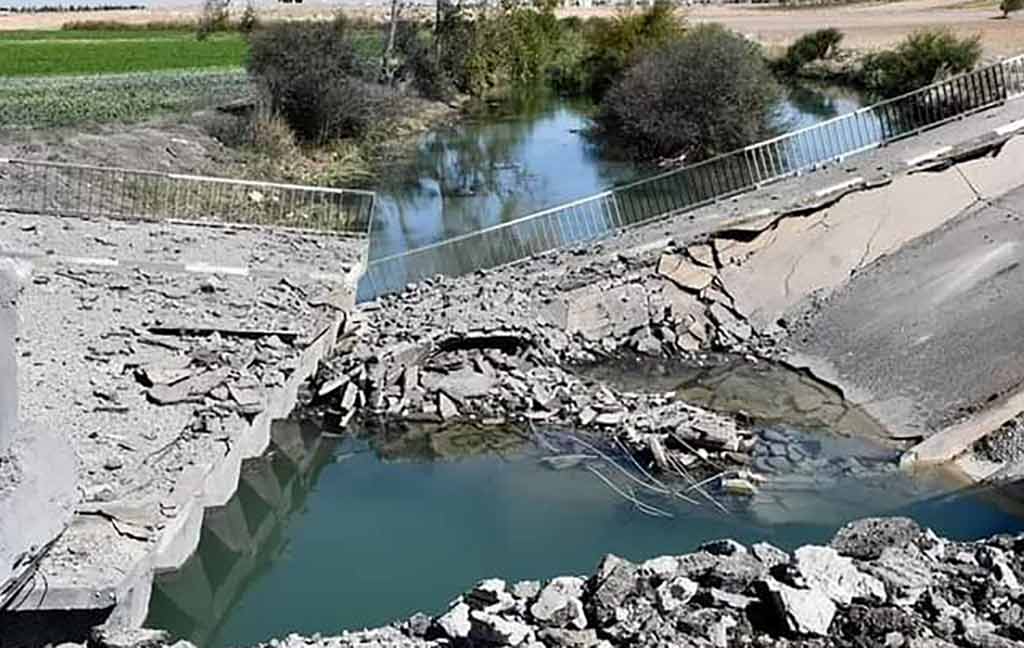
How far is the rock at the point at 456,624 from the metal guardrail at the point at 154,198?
14259mm

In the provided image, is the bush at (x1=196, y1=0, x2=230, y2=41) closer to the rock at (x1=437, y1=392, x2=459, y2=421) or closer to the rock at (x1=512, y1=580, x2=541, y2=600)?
the rock at (x1=437, y1=392, x2=459, y2=421)

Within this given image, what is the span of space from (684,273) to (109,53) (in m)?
50.4

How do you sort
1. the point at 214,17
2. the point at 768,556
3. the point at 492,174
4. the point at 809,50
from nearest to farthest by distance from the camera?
the point at 768,556
the point at 492,174
the point at 809,50
the point at 214,17

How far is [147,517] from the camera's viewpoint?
33.7 feet

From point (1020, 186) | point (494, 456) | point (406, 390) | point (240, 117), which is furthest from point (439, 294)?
point (240, 117)

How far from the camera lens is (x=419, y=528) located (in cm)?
1231

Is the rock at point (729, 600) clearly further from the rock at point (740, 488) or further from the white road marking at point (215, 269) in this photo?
the white road marking at point (215, 269)

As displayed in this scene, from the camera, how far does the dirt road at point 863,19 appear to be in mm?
47669

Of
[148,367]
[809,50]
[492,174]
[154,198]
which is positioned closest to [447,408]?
[148,367]

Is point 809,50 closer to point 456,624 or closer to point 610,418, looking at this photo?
point 610,418

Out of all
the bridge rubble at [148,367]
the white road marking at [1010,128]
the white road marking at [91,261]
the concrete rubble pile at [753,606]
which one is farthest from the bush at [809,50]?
the concrete rubble pile at [753,606]

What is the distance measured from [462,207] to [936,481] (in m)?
17.1

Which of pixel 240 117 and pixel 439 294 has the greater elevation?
pixel 240 117

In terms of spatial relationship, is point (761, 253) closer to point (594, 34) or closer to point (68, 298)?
point (68, 298)
